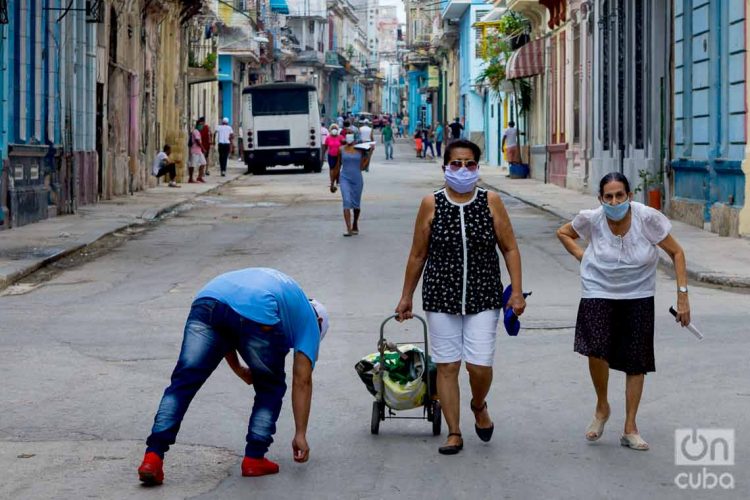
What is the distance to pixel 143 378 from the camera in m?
9.40

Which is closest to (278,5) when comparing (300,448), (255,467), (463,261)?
(463,261)

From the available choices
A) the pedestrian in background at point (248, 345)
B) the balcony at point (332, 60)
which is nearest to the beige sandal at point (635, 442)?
the pedestrian in background at point (248, 345)

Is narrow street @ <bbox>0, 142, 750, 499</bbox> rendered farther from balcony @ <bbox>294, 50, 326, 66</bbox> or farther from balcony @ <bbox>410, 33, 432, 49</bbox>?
balcony @ <bbox>294, 50, 326, 66</bbox>

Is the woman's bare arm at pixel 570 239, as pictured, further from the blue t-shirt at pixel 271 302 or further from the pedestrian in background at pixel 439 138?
the pedestrian in background at pixel 439 138

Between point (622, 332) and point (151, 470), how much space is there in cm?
257

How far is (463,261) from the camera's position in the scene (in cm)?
720

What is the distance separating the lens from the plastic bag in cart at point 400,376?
7523 millimetres

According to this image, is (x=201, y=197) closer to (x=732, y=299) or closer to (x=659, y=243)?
(x=732, y=299)

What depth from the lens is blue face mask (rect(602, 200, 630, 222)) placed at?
724 cm

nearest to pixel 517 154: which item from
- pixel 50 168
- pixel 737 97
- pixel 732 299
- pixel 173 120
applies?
pixel 173 120

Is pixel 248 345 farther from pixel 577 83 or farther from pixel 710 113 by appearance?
pixel 577 83

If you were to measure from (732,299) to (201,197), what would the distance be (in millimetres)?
21125

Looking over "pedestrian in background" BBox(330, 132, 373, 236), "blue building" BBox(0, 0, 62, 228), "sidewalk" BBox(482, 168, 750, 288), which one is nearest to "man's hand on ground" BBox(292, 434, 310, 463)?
"sidewalk" BBox(482, 168, 750, 288)

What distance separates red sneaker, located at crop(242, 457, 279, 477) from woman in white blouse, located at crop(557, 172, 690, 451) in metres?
1.77
